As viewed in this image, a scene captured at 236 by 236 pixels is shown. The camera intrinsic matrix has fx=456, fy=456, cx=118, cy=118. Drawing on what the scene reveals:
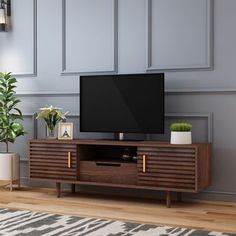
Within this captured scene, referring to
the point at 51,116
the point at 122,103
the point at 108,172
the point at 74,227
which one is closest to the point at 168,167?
the point at 108,172

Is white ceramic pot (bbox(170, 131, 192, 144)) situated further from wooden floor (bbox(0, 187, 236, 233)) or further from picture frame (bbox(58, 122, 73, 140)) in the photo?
picture frame (bbox(58, 122, 73, 140))

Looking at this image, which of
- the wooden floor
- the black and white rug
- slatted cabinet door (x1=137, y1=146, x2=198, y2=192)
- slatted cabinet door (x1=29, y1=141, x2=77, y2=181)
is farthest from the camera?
slatted cabinet door (x1=29, y1=141, x2=77, y2=181)

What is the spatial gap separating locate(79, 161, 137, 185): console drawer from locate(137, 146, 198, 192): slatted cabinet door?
0.08 metres

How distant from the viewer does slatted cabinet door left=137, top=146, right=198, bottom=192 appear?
3.09 m

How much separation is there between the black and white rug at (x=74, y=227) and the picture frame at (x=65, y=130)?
2.90 ft

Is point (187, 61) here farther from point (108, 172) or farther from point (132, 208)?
point (132, 208)

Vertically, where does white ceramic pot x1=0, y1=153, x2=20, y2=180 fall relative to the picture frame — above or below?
below

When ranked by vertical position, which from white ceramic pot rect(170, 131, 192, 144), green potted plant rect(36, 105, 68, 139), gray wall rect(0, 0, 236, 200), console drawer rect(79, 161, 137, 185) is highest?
gray wall rect(0, 0, 236, 200)

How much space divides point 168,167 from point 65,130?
948mm

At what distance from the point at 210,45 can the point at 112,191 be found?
54.8 inches

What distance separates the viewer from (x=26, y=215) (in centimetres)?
292

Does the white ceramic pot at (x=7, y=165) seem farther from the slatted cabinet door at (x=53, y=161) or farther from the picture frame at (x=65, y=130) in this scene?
the picture frame at (x=65, y=130)

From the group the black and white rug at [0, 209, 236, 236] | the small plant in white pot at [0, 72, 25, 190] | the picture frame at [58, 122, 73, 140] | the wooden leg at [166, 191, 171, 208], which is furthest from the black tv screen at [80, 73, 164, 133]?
the black and white rug at [0, 209, 236, 236]

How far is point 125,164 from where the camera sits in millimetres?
3330
